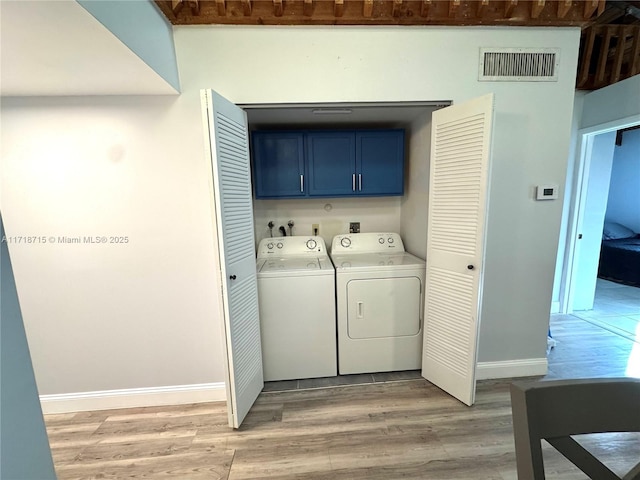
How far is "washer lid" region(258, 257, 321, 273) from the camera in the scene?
2186 millimetres

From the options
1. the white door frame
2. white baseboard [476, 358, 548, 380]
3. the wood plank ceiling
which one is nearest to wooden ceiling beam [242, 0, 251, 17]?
the wood plank ceiling

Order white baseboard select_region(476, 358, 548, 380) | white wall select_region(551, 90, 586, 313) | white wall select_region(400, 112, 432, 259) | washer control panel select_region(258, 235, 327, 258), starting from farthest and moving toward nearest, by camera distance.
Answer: white wall select_region(551, 90, 586, 313) < washer control panel select_region(258, 235, 327, 258) < white wall select_region(400, 112, 432, 259) < white baseboard select_region(476, 358, 548, 380)

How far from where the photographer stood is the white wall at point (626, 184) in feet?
17.3

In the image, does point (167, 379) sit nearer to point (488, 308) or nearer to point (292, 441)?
point (292, 441)

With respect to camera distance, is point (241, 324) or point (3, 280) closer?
point (3, 280)

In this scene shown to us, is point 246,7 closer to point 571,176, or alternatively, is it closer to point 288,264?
point 288,264

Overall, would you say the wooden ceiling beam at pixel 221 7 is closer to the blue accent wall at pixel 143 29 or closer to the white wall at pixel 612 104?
the blue accent wall at pixel 143 29

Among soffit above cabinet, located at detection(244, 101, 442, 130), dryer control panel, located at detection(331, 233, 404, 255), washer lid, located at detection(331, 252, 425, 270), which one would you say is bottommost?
washer lid, located at detection(331, 252, 425, 270)

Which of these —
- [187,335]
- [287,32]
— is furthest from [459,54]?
[187,335]

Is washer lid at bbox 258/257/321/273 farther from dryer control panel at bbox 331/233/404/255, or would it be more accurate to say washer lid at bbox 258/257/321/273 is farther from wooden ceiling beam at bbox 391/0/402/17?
wooden ceiling beam at bbox 391/0/402/17

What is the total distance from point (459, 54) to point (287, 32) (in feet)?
3.88

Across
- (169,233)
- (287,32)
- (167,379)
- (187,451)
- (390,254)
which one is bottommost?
(187,451)

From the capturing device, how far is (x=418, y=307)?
2.25 m

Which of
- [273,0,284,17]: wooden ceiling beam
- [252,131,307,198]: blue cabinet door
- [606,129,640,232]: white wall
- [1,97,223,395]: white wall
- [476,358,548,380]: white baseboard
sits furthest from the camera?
[606,129,640,232]: white wall
